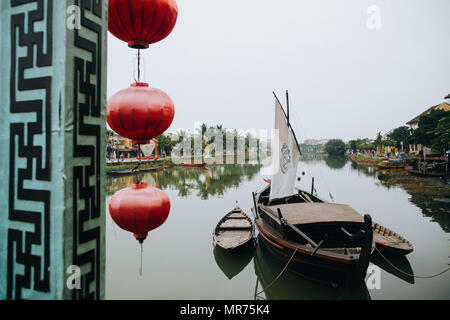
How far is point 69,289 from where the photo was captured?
1528mm

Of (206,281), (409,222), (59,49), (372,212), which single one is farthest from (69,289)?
(372,212)

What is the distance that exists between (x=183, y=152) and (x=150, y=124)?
59.0m

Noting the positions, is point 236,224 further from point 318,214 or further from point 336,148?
point 336,148

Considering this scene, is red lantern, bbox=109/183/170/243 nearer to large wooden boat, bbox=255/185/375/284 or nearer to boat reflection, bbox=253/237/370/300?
large wooden boat, bbox=255/185/375/284

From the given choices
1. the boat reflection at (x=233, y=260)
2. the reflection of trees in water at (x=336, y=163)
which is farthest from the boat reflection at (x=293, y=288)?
the reflection of trees in water at (x=336, y=163)

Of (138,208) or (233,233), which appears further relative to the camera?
(233,233)

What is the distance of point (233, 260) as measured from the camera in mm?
8695

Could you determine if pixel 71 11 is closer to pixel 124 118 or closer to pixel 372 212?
pixel 124 118

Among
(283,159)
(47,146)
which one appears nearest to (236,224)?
(283,159)

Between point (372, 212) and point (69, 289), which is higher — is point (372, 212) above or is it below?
below

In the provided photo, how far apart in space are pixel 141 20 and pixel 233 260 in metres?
8.14

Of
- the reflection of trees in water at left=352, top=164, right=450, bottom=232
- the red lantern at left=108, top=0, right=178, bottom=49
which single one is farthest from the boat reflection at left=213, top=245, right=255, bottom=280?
the reflection of trees in water at left=352, top=164, right=450, bottom=232

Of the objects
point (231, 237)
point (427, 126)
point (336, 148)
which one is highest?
point (336, 148)

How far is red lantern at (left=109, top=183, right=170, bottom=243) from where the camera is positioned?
221cm
